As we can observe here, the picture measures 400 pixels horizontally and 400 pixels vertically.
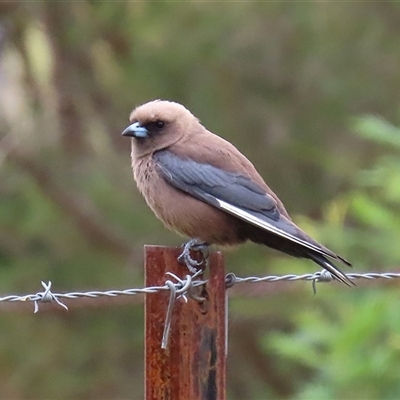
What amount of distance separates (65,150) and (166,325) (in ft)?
24.4

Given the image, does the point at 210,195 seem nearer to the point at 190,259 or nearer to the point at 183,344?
the point at 190,259

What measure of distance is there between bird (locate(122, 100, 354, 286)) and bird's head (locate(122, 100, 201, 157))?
35mm

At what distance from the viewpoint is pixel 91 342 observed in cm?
1201

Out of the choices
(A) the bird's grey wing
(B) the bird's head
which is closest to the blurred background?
(B) the bird's head

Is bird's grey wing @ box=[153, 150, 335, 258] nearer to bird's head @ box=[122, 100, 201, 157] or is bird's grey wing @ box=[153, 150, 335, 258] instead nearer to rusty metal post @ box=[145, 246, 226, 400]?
bird's head @ box=[122, 100, 201, 157]

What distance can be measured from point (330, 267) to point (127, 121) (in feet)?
22.9

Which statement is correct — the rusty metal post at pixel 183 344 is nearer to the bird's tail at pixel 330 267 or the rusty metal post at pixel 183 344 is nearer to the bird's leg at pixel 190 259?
the bird's leg at pixel 190 259

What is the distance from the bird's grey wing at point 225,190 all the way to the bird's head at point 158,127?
0.75 feet

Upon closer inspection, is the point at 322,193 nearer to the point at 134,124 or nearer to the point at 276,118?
the point at 276,118

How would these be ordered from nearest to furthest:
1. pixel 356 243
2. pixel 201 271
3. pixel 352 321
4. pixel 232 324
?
pixel 201 271 < pixel 352 321 < pixel 356 243 < pixel 232 324

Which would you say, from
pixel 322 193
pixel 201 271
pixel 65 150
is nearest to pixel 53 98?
pixel 65 150

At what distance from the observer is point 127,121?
36.8 ft

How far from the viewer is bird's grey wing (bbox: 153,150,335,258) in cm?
501

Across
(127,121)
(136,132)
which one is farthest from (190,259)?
(127,121)
